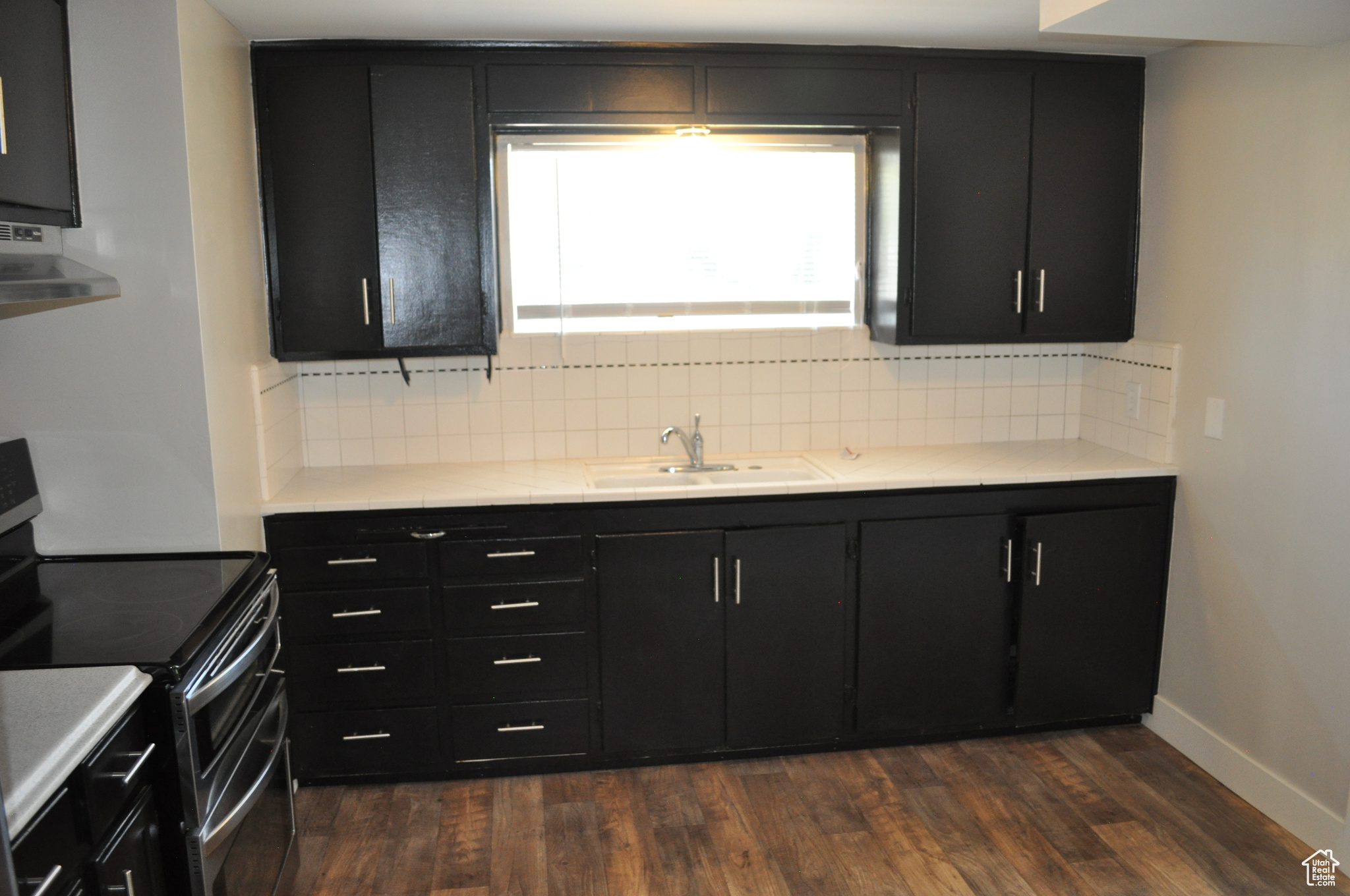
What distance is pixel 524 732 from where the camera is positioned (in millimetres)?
3184

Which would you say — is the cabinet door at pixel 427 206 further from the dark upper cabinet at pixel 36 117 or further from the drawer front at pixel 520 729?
the drawer front at pixel 520 729

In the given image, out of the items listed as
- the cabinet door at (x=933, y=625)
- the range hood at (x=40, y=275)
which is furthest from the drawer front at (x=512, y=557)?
the range hood at (x=40, y=275)

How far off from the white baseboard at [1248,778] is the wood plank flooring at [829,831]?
0.12ft

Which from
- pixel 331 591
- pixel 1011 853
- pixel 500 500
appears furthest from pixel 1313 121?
pixel 331 591

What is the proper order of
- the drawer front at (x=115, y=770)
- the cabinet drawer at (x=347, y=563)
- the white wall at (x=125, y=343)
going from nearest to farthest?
1. the drawer front at (x=115, y=770)
2. the white wall at (x=125, y=343)
3. the cabinet drawer at (x=347, y=563)

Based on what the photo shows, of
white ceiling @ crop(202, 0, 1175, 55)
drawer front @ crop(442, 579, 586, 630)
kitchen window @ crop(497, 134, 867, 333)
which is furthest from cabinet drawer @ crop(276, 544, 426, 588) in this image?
white ceiling @ crop(202, 0, 1175, 55)

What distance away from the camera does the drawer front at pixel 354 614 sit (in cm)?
304

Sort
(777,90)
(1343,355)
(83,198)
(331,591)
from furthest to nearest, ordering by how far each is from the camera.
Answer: (777,90), (331,591), (1343,355), (83,198)

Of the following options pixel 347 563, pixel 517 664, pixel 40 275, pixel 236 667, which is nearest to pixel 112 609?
pixel 236 667

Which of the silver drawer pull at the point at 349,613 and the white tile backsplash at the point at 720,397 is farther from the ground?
the white tile backsplash at the point at 720,397

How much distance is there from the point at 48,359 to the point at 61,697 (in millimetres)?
1105

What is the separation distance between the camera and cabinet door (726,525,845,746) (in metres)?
3.19

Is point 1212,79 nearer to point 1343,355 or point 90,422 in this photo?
point 1343,355

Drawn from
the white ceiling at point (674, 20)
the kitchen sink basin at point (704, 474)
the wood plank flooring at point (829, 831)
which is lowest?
the wood plank flooring at point (829, 831)
